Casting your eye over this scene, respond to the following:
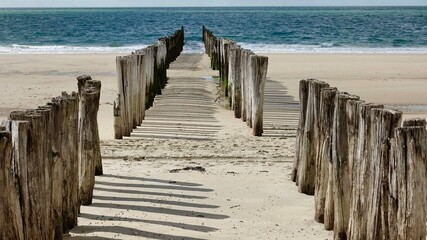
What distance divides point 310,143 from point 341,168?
147 centimetres

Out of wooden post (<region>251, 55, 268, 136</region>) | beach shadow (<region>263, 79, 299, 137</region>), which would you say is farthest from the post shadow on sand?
beach shadow (<region>263, 79, 299, 137</region>)

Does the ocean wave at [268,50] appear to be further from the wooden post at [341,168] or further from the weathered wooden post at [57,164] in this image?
the weathered wooden post at [57,164]

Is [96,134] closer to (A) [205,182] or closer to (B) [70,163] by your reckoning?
(A) [205,182]

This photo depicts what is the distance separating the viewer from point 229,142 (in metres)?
11.3

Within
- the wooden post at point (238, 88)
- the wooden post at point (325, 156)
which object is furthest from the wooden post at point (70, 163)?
the wooden post at point (238, 88)

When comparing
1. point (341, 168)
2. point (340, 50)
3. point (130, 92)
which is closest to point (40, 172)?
point (341, 168)

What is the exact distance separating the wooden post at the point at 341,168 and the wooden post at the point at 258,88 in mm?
5273

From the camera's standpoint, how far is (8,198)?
5078 millimetres

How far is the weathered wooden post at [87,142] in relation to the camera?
24.9 ft

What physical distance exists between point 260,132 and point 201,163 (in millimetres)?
Result: 2409

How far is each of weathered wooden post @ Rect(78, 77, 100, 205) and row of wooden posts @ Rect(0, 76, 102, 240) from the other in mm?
169

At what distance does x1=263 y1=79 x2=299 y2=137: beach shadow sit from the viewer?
1248 cm

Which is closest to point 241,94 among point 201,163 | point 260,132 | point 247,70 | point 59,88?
point 247,70

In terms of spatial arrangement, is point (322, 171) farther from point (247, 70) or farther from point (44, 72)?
point (44, 72)
